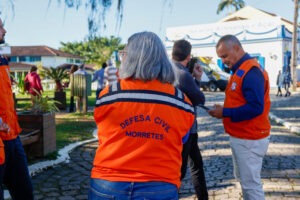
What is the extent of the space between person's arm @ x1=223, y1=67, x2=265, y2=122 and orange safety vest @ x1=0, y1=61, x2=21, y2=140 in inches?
72.1

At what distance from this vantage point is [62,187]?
18.6 feet

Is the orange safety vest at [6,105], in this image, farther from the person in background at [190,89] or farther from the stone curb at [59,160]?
the stone curb at [59,160]

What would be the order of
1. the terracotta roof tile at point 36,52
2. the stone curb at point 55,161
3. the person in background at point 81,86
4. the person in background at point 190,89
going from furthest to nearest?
1. the terracotta roof tile at point 36,52
2. the person in background at point 81,86
3. the stone curb at point 55,161
4. the person in background at point 190,89

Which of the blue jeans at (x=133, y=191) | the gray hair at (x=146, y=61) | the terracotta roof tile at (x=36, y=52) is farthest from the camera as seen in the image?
the terracotta roof tile at (x=36, y=52)

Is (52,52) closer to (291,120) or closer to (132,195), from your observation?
(291,120)

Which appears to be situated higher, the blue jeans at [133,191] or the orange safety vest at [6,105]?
the orange safety vest at [6,105]

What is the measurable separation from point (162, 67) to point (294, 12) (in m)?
29.7

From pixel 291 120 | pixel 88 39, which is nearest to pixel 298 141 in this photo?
pixel 291 120

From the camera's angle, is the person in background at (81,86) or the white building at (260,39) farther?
the white building at (260,39)

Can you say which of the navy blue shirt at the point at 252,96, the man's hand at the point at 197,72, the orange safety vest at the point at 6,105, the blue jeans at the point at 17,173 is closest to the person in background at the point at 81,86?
the man's hand at the point at 197,72

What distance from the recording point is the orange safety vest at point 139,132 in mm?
2270

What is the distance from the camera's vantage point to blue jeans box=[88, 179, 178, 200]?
87.9 inches

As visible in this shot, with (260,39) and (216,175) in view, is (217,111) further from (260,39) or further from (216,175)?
(260,39)

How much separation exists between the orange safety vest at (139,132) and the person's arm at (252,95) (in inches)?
47.7
